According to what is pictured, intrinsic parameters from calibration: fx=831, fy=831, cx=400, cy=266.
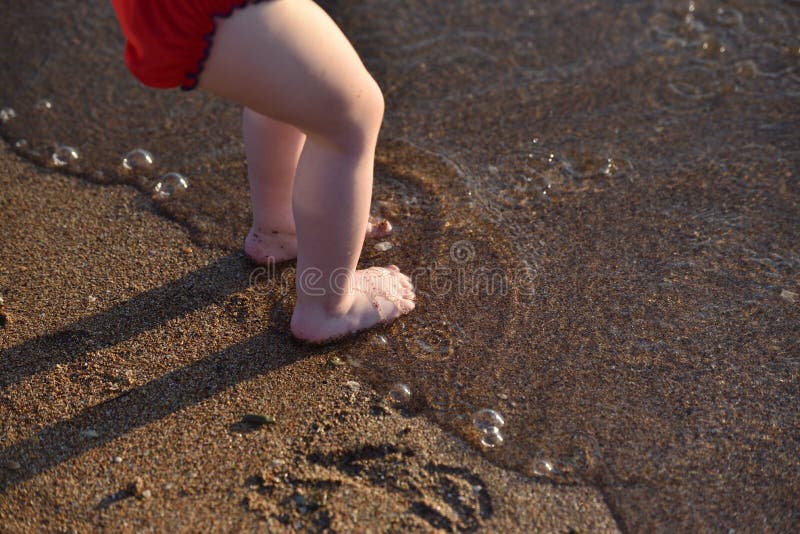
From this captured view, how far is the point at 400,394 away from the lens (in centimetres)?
188

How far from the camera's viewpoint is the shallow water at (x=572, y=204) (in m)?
1.80

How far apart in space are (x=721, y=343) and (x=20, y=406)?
1625 mm

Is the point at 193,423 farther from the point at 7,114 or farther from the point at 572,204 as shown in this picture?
the point at 7,114

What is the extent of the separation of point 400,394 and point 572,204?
0.88 m

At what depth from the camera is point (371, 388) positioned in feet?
6.21

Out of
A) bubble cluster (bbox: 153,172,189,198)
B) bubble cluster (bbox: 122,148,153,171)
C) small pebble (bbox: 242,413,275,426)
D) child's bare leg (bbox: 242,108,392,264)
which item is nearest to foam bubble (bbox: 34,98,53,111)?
bubble cluster (bbox: 122,148,153,171)

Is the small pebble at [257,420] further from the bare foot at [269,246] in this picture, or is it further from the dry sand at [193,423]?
the bare foot at [269,246]

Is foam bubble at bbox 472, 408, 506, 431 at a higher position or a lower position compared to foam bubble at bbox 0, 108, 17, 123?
lower

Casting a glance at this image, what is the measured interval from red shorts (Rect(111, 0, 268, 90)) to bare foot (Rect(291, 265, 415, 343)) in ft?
2.10

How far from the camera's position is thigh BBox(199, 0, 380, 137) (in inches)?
59.3

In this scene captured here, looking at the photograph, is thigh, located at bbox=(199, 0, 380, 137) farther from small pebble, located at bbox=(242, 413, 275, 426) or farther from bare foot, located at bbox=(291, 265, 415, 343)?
small pebble, located at bbox=(242, 413, 275, 426)

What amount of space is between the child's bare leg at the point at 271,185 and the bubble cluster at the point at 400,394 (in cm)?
52

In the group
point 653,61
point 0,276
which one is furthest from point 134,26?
point 653,61

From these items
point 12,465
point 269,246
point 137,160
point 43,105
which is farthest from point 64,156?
point 12,465
